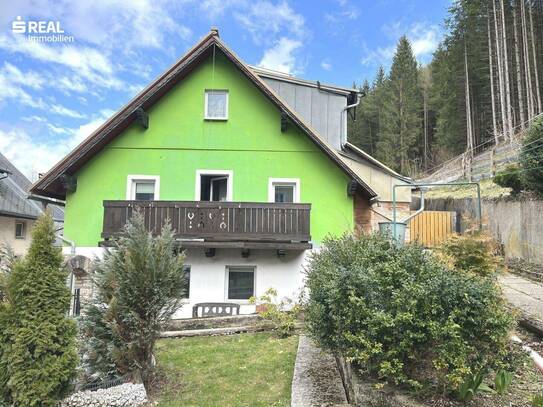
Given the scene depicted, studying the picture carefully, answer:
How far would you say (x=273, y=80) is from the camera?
13.0 metres

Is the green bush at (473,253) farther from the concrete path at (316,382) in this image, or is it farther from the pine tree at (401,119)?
the pine tree at (401,119)

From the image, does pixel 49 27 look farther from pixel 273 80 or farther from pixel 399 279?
pixel 399 279

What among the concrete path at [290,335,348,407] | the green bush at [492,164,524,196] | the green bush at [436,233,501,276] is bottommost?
the concrete path at [290,335,348,407]

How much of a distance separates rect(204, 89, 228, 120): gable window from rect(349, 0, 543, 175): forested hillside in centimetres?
2228

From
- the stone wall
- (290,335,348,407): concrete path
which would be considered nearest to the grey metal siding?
the stone wall

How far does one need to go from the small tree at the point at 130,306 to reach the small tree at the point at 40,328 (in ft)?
1.97

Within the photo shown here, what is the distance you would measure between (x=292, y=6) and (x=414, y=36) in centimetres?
3363

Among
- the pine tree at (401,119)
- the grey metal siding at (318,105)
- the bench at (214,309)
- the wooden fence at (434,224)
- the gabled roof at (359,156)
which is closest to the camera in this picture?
the bench at (214,309)

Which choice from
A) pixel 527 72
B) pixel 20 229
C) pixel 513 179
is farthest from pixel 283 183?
pixel 527 72

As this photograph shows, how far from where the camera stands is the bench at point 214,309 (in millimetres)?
9781

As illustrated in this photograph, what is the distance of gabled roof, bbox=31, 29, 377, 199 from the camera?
404 inches

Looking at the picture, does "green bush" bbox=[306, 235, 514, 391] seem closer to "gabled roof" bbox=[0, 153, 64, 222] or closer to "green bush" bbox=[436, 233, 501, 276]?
"green bush" bbox=[436, 233, 501, 276]

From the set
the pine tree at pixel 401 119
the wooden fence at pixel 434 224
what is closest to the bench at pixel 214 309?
the wooden fence at pixel 434 224
